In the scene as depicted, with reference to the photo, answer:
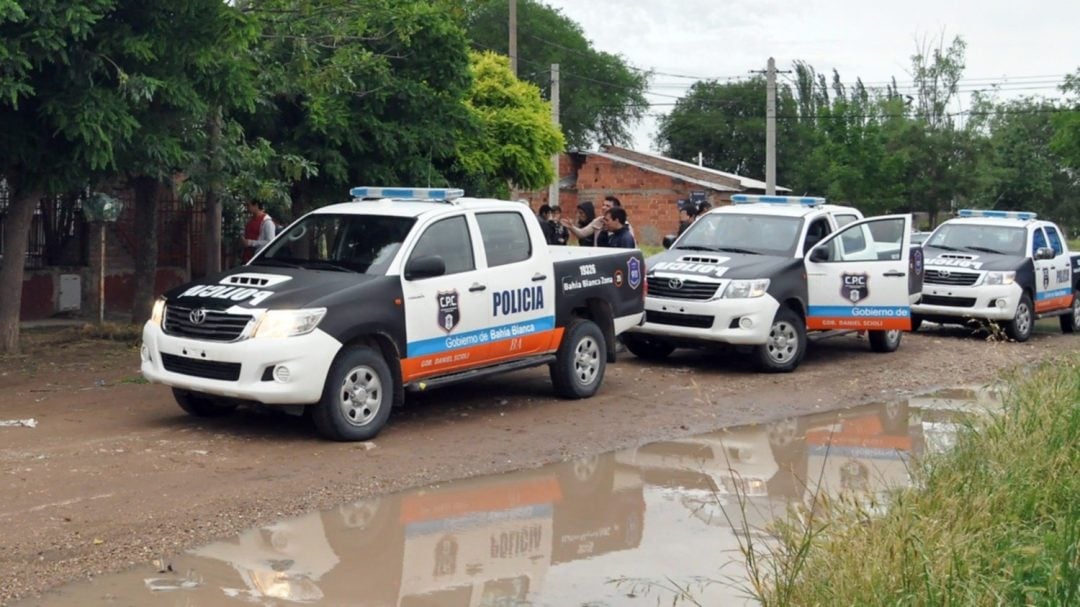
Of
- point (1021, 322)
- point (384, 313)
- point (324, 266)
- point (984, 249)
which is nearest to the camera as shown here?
point (384, 313)

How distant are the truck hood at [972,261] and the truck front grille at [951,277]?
90mm

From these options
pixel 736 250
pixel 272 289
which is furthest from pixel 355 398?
pixel 736 250

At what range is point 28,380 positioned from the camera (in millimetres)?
13336

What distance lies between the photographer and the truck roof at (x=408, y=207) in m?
11.4

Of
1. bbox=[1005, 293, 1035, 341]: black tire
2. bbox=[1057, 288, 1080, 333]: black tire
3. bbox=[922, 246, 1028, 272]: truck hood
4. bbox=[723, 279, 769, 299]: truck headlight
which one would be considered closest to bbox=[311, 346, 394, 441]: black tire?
bbox=[723, 279, 769, 299]: truck headlight

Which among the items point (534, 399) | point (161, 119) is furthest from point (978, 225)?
point (161, 119)

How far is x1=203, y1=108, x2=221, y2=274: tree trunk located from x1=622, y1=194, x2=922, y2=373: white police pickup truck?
5.11 meters

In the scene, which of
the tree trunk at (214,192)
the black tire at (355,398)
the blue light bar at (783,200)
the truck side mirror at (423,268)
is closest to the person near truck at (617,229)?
the blue light bar at (783,200)

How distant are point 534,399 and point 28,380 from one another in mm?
4959

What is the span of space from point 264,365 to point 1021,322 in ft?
42.7

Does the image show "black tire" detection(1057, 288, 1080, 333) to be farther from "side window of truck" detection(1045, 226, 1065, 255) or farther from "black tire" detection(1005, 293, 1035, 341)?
"black tire" detection(1005, 293, 1035, 341)

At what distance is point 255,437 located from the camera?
10477 millimetres

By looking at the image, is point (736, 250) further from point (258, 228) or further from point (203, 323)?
point (203, 323)

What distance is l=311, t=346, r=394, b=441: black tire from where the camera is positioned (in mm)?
10070
